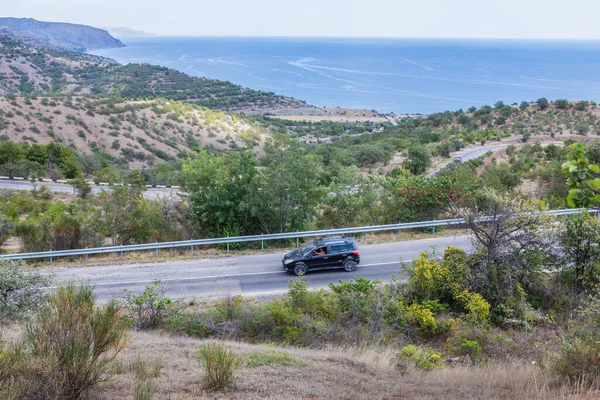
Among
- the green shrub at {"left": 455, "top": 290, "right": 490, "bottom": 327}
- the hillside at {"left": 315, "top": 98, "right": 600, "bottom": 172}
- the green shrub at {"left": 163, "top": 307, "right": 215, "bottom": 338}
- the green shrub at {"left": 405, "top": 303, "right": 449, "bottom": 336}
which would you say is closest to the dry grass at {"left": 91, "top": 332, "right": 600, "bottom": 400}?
the green shrub at {"left": 163, "top": 307, "right": 215, "bottom": 338}

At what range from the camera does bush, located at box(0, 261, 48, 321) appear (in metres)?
11.3

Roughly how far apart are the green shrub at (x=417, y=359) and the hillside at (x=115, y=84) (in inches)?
3822

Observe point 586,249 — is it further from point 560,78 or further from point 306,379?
point 560,78

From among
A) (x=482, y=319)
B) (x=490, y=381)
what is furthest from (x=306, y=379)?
(x=482, y=319)

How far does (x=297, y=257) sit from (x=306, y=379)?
9.00 meters

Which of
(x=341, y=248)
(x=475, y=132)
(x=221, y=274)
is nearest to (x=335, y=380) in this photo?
(x=341, y=248)

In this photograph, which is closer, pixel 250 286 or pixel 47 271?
pixel 250 286

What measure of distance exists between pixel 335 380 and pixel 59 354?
170 inches

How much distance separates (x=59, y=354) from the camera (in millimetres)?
6055

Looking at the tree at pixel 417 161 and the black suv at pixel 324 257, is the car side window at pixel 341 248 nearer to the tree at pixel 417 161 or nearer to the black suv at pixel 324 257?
the black suv at pixel 324 257

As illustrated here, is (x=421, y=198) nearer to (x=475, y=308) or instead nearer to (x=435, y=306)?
(x=435, y=306)

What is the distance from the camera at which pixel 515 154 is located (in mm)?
43938

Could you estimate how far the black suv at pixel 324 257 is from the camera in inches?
680

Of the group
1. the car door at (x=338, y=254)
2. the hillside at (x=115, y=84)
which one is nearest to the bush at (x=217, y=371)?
the car door at (x=338, y=254)
